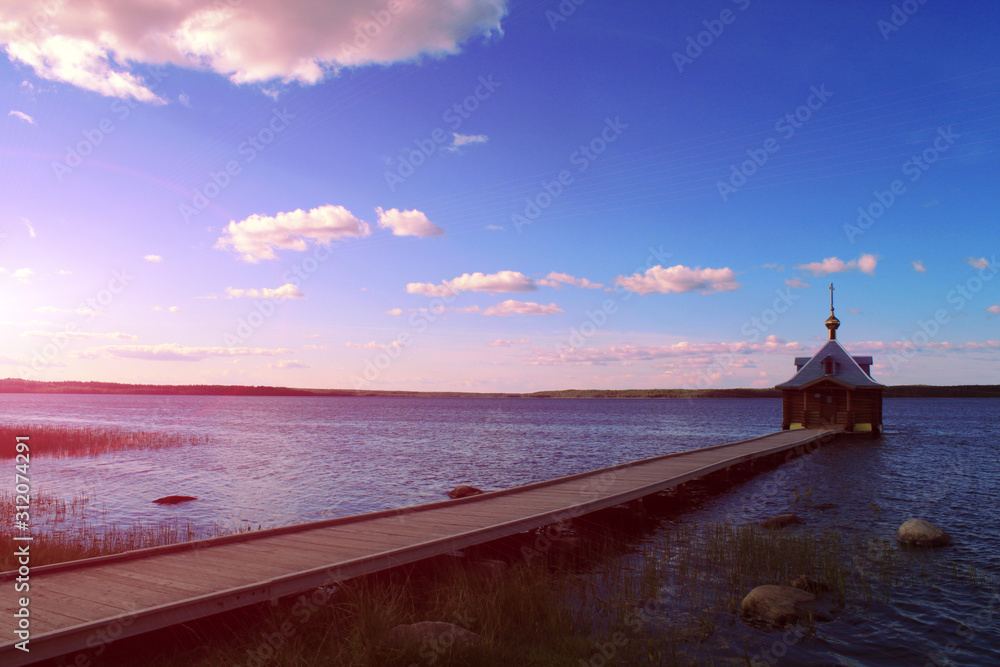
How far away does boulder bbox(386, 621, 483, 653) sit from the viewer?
22.5ft

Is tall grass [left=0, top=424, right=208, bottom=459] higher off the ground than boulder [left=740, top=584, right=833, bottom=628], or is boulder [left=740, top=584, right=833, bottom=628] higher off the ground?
boulder [left=740, top=584, right=833, bottom=628]

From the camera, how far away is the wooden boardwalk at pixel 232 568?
620 cm

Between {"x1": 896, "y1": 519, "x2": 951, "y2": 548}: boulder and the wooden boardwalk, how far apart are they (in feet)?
22.2

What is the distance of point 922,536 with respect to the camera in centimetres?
1417

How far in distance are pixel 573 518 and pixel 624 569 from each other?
2.57 m

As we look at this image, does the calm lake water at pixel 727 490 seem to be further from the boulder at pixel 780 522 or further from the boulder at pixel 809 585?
the boulder at pixel 780 522


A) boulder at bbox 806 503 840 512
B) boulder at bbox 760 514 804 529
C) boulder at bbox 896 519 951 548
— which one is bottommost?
boulder at bbox 806 503 840 512

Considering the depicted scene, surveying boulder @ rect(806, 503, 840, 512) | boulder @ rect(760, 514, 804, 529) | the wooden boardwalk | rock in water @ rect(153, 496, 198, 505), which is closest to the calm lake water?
boulder @ rect(806, 503, 840, 512)

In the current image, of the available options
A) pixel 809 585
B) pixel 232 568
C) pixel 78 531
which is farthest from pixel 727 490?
pixel 78 531

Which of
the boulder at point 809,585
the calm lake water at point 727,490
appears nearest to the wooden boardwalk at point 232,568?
the boulder at point 809,585

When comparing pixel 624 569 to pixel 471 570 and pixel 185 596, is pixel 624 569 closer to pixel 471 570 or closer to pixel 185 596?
pixel 471 570

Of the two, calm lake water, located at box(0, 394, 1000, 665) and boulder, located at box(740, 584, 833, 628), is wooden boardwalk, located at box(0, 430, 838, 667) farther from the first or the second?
calm lake water, located at box(0, 394, 1000, 665)

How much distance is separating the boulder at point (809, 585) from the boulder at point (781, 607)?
64cm

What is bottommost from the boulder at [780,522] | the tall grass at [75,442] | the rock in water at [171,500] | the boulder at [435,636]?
the tall grass at [75,442]
